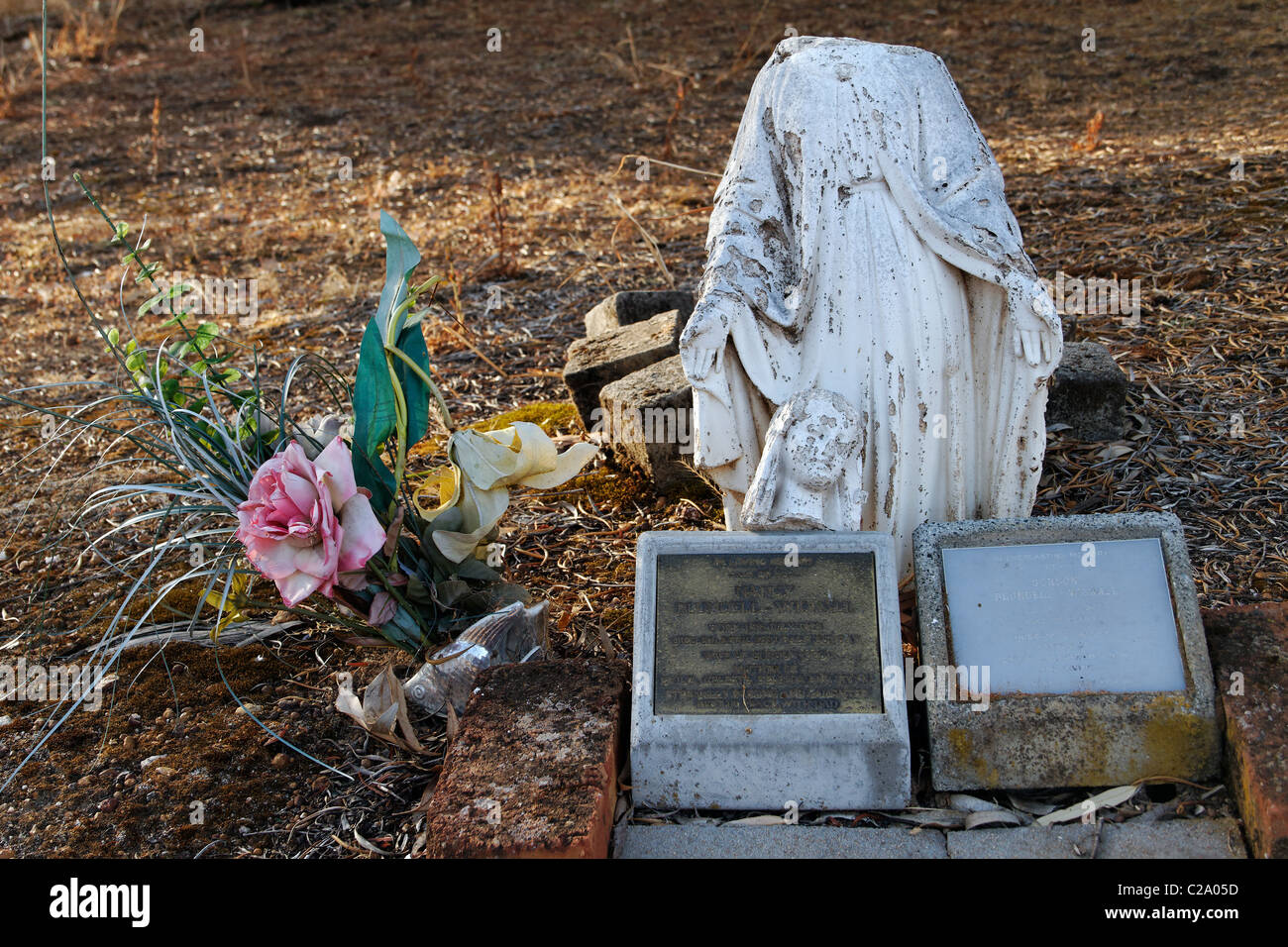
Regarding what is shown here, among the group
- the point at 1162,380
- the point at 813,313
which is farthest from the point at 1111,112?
the point at 813,313

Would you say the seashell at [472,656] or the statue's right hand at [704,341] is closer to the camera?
the statue's right hand at [704,341]

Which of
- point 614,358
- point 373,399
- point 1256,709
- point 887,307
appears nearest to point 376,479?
point 373,399

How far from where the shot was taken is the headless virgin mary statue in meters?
3.30

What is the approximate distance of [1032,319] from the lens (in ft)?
10.4

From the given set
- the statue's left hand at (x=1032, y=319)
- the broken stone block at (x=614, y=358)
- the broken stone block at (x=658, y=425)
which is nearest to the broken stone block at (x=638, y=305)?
the broken stone block at (x=614, y=358)

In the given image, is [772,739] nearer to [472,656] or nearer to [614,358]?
[472,656]

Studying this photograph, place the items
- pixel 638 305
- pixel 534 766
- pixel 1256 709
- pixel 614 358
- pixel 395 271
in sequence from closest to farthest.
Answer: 1. pixel 1256 709
2. pixel 534 766
3. pixel 395 271
4. pixel 614 358
5. pixel 638 305

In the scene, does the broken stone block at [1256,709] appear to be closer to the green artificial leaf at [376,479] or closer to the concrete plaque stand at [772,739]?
the concrete plaque stand at [772,739]

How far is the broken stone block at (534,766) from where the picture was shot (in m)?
2.70

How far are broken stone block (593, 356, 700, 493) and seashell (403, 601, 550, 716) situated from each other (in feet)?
3.59

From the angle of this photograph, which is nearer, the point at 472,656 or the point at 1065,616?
the point at 1065,616

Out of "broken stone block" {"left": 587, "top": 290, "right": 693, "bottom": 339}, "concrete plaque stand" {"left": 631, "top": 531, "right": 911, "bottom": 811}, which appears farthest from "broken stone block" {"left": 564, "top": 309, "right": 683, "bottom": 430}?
"concrete plaque stand" {"left": 631, "top": 531, "right": 911, "bottom": 811}

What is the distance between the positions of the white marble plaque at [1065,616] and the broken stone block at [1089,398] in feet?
4.90

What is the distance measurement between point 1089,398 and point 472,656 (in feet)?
8.07
